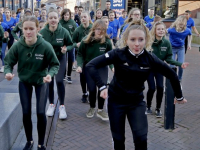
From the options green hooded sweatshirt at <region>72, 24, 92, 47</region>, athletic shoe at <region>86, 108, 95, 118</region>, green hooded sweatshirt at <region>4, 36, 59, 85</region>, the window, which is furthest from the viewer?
the window

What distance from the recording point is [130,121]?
3.41 meters

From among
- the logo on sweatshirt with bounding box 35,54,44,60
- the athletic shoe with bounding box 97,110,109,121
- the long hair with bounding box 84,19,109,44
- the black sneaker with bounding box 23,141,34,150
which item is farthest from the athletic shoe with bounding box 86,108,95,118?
the logo on sweatshirt with bounding box 35,54,44,60

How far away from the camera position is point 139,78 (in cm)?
332

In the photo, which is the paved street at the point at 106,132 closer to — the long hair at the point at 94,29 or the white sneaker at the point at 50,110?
the white sneaker at the point at 50,110

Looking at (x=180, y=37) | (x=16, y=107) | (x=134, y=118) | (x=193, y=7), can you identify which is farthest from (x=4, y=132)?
(x=193, y=7)

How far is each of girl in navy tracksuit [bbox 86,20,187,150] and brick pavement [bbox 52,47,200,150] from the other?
1.26 meters

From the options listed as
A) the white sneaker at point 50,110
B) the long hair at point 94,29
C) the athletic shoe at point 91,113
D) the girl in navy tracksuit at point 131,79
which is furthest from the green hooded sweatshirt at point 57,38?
the girl in navy tracksuit at point 131,79

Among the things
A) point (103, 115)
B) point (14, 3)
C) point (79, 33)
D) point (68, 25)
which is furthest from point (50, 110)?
point (14, 3)

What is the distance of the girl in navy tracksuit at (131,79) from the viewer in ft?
10.8

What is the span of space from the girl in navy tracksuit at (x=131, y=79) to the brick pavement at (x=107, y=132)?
4.12 feet

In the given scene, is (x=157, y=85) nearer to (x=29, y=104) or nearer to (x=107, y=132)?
(x=107, y=132)

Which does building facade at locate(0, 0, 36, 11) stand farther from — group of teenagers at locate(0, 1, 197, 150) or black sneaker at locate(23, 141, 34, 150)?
black sneaker at locate(23, 141, 34, 150)

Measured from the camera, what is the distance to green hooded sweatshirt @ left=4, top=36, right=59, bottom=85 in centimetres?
401

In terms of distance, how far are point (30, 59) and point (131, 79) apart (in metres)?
1.41
